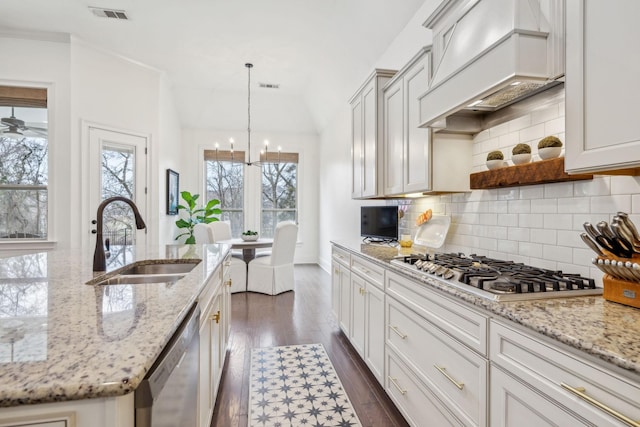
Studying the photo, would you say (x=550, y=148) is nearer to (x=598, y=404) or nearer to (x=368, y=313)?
(x=598, y=404)

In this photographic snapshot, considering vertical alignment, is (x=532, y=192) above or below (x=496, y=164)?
below

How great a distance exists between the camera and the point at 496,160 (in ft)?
6.43

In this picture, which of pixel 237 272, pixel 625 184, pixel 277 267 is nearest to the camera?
pixel 625 184

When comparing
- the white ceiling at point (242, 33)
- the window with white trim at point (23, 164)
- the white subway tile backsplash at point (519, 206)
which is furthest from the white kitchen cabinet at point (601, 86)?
the window with white trim at point (23, 164)

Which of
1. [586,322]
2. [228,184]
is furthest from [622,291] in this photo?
[228,184]

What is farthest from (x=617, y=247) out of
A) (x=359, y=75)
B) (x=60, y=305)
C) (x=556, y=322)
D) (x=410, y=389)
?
(x=359, y=75)

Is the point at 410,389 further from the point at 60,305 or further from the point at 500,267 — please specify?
the point at 60,305

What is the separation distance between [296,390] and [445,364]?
1.22m

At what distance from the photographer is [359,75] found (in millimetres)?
4449

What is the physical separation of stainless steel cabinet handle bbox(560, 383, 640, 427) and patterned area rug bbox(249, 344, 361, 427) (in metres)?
1.36

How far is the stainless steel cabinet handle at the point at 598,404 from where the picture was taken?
764 millimetres

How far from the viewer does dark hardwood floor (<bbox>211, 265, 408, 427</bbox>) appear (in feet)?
6.79

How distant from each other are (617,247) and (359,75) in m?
3.87

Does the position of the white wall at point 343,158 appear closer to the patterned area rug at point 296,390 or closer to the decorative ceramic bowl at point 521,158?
the decorative ceramic bowl at point 521,158
